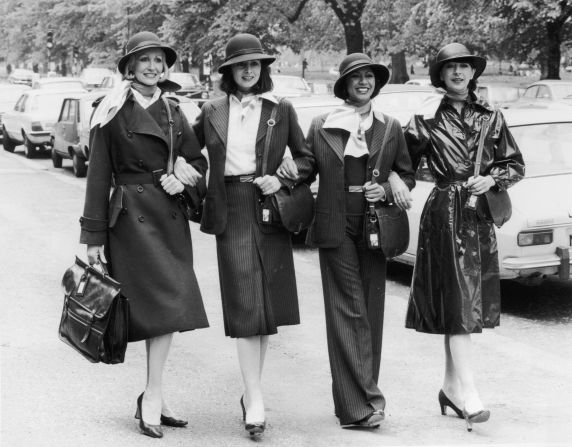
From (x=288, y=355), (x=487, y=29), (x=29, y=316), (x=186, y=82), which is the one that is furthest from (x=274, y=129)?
(x=186, y=82)

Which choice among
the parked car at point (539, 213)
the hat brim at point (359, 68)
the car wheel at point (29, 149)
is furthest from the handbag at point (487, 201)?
the car wheel at point (29, 149)

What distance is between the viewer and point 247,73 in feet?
16.5

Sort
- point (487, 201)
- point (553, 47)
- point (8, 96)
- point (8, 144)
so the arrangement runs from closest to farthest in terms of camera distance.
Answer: point (487, 201), point (8, 144), point (8, 96), point (553, 47)

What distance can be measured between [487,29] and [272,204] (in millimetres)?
31011

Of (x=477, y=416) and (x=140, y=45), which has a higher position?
(x=140, y=45)

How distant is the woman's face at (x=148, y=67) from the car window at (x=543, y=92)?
22.2 m

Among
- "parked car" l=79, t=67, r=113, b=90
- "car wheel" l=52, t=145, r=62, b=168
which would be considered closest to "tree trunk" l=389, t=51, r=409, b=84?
"parked car" l=79, t=67, r=113, b=90

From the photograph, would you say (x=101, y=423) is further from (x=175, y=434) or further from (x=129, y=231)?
(x=129, y=231)

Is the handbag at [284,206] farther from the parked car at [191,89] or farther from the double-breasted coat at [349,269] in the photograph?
the parked car at [191,89]

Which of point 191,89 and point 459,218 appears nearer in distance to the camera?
point 459,218

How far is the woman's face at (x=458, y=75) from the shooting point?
16.9ft

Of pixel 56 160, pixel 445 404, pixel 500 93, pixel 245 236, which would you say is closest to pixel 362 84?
pixel 245 236

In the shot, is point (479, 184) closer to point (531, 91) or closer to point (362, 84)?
point (362, 84)

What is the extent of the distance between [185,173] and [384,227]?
101cm
